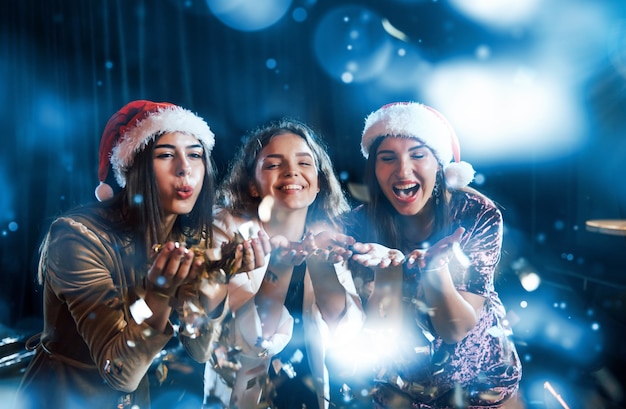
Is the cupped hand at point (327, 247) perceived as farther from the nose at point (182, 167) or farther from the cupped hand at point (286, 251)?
the nose at point (182, 167)

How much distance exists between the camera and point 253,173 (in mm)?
1362

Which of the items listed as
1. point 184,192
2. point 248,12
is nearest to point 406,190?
point 184,192

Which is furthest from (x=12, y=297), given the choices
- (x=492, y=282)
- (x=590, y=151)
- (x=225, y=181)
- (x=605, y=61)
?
(x=590, y=151)

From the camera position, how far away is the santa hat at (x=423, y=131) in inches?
54.0

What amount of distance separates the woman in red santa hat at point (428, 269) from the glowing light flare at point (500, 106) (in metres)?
0.16

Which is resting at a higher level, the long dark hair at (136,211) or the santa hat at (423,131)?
the santa hat at (423,131)

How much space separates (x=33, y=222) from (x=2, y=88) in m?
0.49

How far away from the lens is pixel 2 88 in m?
1.56

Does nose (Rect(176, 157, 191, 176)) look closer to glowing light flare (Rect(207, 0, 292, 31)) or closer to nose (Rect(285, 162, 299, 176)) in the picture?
nose (Rect(285, 162, 299, 176))

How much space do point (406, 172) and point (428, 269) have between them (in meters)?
0.30

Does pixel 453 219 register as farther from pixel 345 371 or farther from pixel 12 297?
pixel 12 297

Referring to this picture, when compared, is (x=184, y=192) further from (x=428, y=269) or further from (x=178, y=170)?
(x=428, y=269)

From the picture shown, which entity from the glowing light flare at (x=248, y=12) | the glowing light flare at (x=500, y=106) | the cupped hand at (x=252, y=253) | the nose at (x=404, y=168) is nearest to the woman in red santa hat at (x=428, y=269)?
the nose at (x=404, y=168)

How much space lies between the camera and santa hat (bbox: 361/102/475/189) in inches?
54.0
